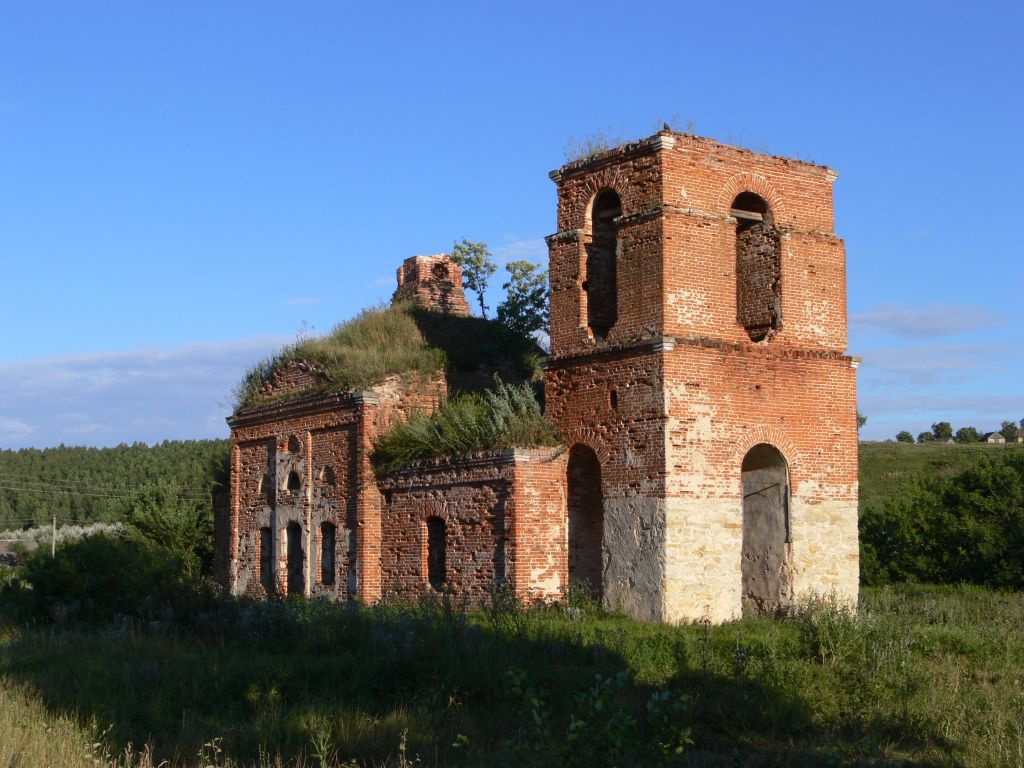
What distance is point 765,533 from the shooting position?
733 inches

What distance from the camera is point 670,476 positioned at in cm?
1695

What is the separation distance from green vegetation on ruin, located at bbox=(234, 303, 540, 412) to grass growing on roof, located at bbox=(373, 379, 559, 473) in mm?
1160

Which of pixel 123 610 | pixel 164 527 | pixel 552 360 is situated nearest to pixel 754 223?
pixel 552 360

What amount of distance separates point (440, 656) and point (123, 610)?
246 inches

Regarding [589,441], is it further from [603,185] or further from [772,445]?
[603,185]

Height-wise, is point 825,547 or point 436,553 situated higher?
point 825,547

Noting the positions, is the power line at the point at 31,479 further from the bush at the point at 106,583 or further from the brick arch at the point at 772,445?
the brick arch at the point at 772,445

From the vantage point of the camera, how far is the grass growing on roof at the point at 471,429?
18672mm

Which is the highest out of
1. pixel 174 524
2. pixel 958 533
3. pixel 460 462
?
pixel 460 462

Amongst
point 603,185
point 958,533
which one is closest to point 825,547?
point 603,185

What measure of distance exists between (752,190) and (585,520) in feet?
19.4

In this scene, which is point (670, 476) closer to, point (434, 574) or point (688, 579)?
point (688, 579)

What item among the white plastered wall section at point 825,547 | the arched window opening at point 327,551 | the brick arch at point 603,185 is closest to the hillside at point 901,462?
the white plastered wall section at point 825,547

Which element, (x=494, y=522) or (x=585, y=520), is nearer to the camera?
(x=494, y=522)
